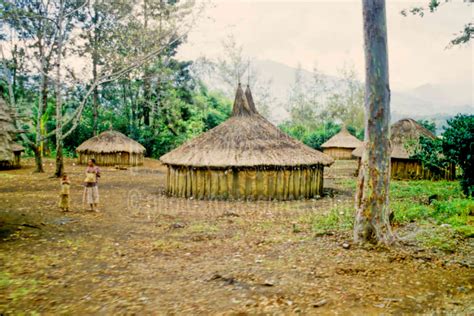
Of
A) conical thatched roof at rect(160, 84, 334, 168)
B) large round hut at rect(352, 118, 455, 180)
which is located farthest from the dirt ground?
large round hut at rect(352, 118, 455, 180)

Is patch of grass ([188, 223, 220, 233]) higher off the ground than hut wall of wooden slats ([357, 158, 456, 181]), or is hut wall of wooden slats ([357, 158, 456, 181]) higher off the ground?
hut wall of wooden slats ([357, 158, 456, 181])

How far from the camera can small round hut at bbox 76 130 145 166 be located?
26.4m

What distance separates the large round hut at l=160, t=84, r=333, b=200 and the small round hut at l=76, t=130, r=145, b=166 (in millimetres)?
12096

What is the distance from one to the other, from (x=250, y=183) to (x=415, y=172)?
10.5 meters

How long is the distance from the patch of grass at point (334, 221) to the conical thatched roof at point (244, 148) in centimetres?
341

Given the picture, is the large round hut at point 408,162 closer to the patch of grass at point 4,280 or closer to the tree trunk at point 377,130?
the tree trunk at point 377,130

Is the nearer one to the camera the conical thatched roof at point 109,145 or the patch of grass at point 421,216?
the patch of grass at point 421,216

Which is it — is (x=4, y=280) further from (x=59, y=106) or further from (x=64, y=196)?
(x=59, y=106)

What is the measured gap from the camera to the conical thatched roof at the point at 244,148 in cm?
1413

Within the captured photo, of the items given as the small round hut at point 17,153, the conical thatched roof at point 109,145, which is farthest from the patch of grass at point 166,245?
the conical thatched roof at point 109,145

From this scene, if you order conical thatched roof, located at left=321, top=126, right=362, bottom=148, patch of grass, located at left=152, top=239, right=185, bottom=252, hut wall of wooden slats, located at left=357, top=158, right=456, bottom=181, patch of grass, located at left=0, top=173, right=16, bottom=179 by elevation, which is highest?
conical thatched roof, located at left=321, top=126, right=362, bottom=148

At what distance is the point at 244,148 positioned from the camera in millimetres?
14695

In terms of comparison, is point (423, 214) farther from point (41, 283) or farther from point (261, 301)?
point (41, 283)

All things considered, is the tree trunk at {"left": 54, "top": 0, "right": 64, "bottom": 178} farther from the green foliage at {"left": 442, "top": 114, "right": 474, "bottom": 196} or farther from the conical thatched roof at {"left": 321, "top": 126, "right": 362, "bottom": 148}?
the conical thatched roof at {"left": 321, "top": 126, "right": 362, "bottom": 148}
